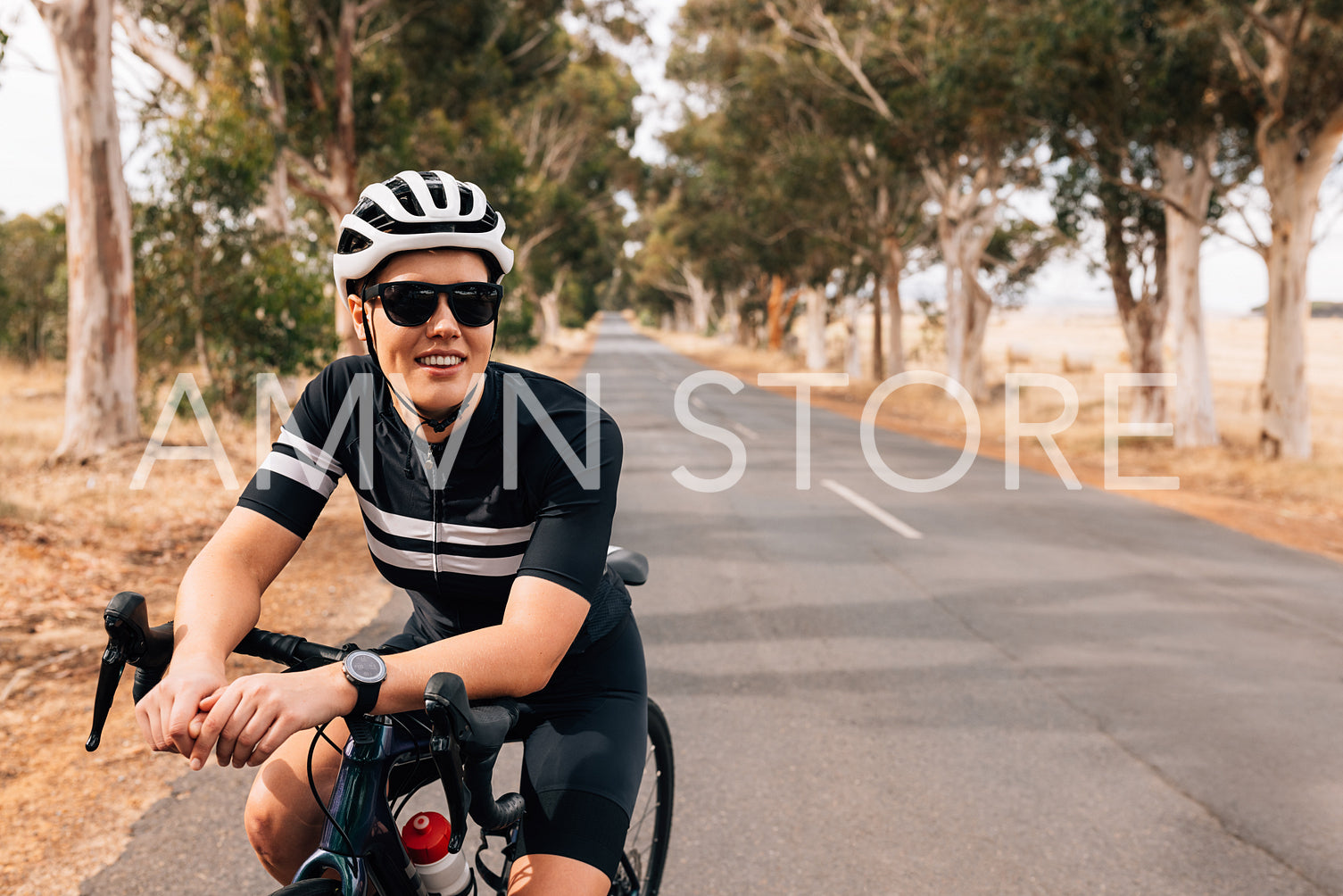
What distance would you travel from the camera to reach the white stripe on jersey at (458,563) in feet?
6.68

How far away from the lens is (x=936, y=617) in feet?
20.9

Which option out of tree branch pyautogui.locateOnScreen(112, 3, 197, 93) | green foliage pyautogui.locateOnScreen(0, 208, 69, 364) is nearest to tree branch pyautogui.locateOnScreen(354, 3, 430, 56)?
tree branch pyautogui.locateOnScreen(112, 3, 197, 93)

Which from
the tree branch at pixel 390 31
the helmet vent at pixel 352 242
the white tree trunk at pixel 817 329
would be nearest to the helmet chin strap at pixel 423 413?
the helmet vent at pixel 352 242

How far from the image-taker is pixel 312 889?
176 cm

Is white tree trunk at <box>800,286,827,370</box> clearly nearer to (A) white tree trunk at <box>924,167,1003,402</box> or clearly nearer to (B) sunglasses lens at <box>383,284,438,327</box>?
(A) white tree trunk at <box>924,167,1003,402</box>

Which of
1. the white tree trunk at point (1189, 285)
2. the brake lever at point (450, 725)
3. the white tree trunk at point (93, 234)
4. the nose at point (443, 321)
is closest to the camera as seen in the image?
the brake lever at point (450, 725)

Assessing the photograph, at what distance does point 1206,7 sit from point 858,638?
11.2 meters

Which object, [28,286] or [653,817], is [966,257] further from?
[653,817]

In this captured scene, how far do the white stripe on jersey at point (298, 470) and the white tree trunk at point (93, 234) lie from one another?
9773 mm

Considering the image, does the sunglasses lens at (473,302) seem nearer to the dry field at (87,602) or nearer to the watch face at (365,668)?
the watch face at (365,668)

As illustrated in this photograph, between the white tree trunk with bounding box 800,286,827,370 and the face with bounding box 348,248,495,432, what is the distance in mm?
36970

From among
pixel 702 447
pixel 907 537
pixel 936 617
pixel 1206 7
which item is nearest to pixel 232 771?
pixel 936 617

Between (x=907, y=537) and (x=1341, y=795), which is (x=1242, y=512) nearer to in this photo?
(x=907, y=537)

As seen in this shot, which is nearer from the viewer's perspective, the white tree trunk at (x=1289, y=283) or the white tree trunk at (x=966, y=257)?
the white tree trunk at (x=1289, y=283)
